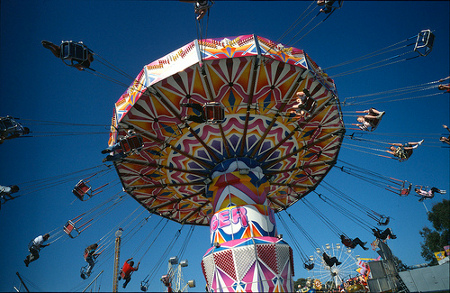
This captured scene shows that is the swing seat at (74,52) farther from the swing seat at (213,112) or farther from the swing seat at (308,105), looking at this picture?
the swing seat at (308,105)

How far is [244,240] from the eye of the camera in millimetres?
12445

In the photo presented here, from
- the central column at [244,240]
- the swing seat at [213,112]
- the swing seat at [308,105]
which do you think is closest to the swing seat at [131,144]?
the swing seat at [213,112]

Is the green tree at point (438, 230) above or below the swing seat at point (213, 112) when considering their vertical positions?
above

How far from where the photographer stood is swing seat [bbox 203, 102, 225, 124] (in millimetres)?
10938

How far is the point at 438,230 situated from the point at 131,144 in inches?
2041

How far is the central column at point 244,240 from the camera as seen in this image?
1191 centimetres

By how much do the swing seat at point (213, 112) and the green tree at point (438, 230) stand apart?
4813 cm

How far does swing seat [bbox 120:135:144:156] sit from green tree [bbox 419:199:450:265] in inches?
1944

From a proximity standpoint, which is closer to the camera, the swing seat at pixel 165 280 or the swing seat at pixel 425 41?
the swing seat at pixel 425 41

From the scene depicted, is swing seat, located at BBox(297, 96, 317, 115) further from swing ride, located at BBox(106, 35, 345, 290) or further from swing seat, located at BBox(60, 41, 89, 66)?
swing seat, located at BBox(60, 41, 89, 66)

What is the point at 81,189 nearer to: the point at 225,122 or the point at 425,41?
the point at 225,122

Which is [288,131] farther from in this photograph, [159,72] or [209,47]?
[159,72]

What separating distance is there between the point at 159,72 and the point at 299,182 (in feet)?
36.8

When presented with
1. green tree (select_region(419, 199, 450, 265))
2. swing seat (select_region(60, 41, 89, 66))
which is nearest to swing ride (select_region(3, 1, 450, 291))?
swing seat (select_region(60, 41, 89, 66))
